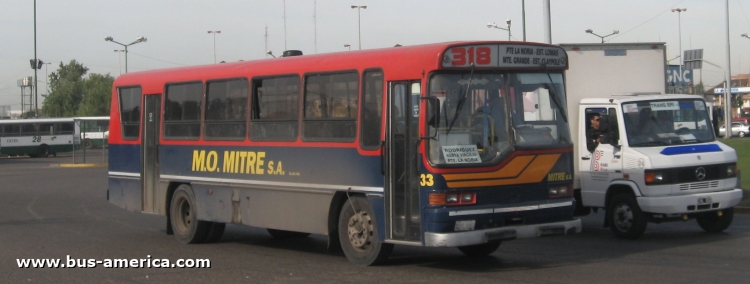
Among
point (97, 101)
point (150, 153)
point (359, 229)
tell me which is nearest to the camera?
point (359, 229)

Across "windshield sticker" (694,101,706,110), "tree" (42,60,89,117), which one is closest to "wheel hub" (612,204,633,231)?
"windshield sticker" (694,101,706,110)

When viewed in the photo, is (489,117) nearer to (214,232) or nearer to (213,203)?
(213,203)

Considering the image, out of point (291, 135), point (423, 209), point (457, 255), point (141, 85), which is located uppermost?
point (141, 85)

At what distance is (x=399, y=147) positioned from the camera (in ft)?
33.7

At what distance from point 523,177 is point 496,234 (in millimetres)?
797

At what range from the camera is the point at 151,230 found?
15906mm

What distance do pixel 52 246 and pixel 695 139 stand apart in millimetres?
9692

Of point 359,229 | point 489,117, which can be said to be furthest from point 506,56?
point 359,229

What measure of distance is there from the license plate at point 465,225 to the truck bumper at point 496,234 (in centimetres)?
6

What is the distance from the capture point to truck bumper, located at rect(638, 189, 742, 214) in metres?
12.6

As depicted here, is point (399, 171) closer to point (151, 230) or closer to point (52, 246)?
point (52, 246)

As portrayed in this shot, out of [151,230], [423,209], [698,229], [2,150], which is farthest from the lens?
[2,150]

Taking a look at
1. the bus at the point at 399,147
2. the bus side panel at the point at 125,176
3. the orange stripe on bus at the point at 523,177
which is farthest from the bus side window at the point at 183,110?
the orange stripe on bus at the point at 523,177

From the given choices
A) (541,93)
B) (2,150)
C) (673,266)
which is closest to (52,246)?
(541,93)
